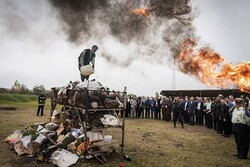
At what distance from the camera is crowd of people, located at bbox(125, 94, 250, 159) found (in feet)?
28.2

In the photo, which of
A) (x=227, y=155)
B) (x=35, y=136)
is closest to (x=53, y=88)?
(x=35, y=136)

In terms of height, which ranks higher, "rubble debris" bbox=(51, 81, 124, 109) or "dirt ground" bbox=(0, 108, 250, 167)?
"rubble debris" bbox=(51, 81, 124, 109)

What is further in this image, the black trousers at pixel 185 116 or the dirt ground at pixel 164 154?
the black trousers at pixel 185 116

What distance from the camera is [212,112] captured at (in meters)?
16.2

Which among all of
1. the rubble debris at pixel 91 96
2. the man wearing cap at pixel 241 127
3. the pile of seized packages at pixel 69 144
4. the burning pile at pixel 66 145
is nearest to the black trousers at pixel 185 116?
the man wearing cap at pixel 241 127

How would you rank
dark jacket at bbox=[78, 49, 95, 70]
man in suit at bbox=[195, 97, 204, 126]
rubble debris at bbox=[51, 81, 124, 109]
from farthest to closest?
man in suit at bbox=[195, 97, 204, 126] < dark jacket at bbox=[78, 49, 95, 70] < rubble debris at bbox=[51, 81, 124, 109]

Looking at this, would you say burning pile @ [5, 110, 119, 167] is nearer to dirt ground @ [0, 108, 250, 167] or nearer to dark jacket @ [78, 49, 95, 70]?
dirt ground @ [0, 108, 250, 167]

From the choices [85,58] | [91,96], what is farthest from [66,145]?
[85,58]

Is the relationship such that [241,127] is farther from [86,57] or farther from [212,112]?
[212,112]

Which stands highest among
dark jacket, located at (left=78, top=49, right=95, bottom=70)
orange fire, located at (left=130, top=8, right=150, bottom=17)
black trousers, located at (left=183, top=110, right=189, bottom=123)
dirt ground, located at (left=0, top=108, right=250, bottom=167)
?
orange fire, located at (left=130, top=8, right=150, bottom=17)

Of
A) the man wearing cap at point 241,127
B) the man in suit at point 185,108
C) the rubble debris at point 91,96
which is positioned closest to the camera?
the rubble debris at point 91,96

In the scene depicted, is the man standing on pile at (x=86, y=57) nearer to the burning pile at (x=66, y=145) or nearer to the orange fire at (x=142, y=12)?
the burning pile at (x=66, y=145)

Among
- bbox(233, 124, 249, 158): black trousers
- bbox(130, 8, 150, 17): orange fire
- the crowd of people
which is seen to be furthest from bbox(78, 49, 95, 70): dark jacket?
bbox(233, 124, 249, 158): black trousers

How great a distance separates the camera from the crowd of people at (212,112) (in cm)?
861
